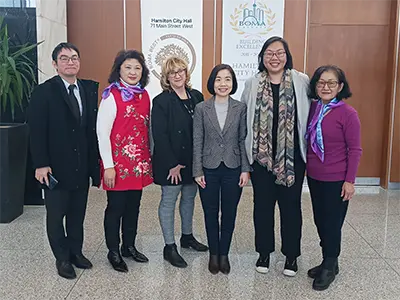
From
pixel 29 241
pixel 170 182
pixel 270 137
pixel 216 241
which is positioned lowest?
pixel 29 241

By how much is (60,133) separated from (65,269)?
0.90 m

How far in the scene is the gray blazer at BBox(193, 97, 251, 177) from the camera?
8.77ft

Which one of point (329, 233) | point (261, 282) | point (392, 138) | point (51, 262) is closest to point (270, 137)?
point (329, 233)

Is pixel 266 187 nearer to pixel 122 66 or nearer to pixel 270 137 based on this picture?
pixel 270 137

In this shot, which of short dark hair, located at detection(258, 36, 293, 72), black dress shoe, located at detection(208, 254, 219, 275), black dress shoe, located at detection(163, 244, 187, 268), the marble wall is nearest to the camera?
short dark hair, located at detection(258, 36, 293, 72)

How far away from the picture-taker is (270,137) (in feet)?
8.62

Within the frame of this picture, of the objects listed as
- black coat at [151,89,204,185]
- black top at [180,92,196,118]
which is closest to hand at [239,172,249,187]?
black coat at [151,89,204,185]

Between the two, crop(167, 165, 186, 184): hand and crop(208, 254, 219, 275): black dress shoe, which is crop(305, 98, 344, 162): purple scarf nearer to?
crop(167, 165, 186, 184): hand

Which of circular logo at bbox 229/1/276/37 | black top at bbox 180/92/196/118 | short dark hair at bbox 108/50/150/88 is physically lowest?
black top at bbox 180/92/196/118

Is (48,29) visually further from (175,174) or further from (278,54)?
(278,54)

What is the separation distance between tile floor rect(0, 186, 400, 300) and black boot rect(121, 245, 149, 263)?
50 mm

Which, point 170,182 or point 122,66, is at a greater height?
point 122,66

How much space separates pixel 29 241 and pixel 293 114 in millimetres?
2332

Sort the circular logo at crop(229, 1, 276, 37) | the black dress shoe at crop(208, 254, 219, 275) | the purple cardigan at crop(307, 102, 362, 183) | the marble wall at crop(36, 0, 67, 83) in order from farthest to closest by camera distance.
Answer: the circular logo at crop(229, 1, 276, 37) < the marble wall at crop(36, 0, 67, 83) < the black dress shoe at crop(208, 254, 219, 275) < the purple cardigan at crop(307, 102, 362, 183)
